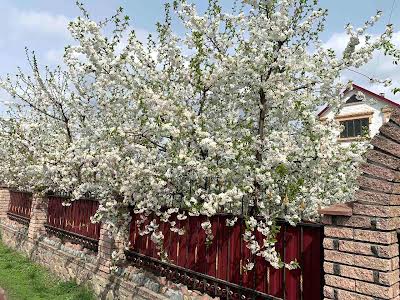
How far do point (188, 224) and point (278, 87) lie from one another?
3551 millimetres

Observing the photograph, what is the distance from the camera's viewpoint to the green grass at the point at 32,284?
33.4 ft

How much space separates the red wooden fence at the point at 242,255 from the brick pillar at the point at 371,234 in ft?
1.99

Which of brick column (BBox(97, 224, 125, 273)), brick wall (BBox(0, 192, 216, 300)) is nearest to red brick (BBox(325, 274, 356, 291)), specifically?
brick wall (BBox(0, 192, 216, 300))

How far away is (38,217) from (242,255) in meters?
11.5

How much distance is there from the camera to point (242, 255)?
21.6 feet

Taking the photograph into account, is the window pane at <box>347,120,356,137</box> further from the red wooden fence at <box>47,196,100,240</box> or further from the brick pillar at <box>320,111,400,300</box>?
the brick pillar at <box>320,111,400,300</box>

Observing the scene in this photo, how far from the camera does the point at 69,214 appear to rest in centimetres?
1346

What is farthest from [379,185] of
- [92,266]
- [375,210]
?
[92,266]

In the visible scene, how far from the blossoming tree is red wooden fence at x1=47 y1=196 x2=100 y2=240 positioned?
2.67 m

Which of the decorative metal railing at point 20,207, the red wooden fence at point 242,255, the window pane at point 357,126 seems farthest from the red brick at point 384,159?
the window pane at point 357,126

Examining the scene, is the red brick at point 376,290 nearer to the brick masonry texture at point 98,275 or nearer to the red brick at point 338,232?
the red brick at point 338,232

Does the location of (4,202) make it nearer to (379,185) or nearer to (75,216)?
(75,216)

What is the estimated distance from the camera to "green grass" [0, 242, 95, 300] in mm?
10172

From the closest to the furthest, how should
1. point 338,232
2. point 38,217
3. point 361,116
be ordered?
point 338,232 → point 38,217 → point 361,116
